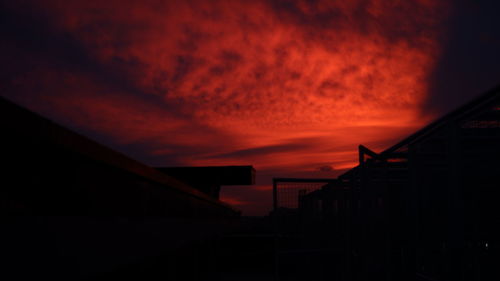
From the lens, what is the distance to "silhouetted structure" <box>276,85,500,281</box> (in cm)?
272

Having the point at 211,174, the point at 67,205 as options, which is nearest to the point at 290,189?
the point at 211,174

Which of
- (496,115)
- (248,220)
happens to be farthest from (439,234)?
(248,220)

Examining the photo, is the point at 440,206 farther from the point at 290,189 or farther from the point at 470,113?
the point at 290,189

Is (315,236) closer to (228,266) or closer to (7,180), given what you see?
(228,266)

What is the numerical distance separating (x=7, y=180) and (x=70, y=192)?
1.32 feet

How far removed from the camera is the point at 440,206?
3.65 metres

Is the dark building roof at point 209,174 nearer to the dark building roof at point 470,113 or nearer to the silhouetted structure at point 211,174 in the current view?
the silhouetted structure at point 211,174

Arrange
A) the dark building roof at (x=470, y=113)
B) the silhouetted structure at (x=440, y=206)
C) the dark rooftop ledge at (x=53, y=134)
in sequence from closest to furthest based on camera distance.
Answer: the dark rooftop ledge at (x=53, y=134), the dark building roof at (x=470, y=113), the silhouetted structure at (x=440, y=206)

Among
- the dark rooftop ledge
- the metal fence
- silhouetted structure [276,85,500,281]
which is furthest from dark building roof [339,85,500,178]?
the metal fence

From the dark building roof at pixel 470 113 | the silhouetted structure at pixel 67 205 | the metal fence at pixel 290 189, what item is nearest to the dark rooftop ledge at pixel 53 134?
the silhouetted structure at pixel 67 205

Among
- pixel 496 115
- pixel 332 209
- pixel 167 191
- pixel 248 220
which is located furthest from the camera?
pixel 248 220

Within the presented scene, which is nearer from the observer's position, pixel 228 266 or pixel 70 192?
pixel 70 192

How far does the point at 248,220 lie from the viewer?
61.2 ft

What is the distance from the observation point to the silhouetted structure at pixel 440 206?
2725 mm
